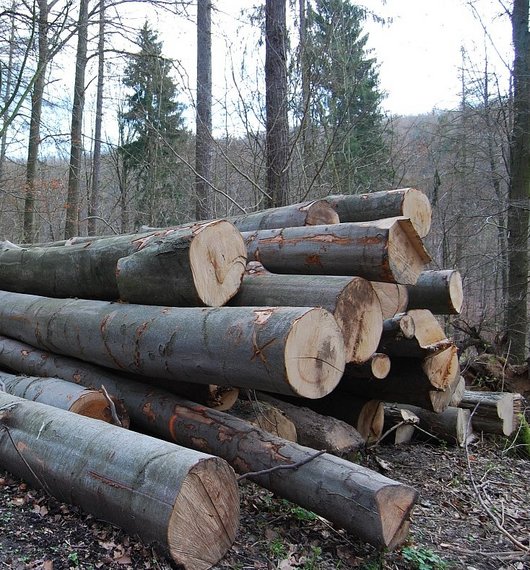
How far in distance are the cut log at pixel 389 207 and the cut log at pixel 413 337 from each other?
2.62 ft

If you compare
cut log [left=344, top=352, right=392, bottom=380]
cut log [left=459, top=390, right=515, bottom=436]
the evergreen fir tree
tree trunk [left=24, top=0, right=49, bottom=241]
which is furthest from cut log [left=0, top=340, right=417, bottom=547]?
the evergreen fir tree

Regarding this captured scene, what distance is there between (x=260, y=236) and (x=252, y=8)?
668cm

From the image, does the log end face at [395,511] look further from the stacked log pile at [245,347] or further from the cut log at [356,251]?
the cut log at [356,251]

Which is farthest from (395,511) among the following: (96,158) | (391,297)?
(96,158)

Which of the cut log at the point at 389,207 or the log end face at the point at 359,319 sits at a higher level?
the cut log at the point at 389,207

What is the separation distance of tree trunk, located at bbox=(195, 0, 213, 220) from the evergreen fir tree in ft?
8.87

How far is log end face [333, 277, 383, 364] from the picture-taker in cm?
343

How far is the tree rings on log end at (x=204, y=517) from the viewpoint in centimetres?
240

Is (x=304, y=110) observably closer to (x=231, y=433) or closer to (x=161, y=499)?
(x=231, y=433)

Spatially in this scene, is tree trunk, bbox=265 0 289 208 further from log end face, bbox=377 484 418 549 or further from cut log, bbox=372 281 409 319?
log end face, bbox=377 484 418 549

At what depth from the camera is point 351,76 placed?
9609 millimetres

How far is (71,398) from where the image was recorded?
360 centimetres

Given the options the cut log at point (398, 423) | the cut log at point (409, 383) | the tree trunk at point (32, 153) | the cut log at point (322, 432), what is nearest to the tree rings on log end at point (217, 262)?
the cut log at point (322, 432)

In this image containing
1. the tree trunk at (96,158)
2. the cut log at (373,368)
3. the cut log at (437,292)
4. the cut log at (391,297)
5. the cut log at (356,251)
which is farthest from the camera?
the tree trunk at (96,158)
